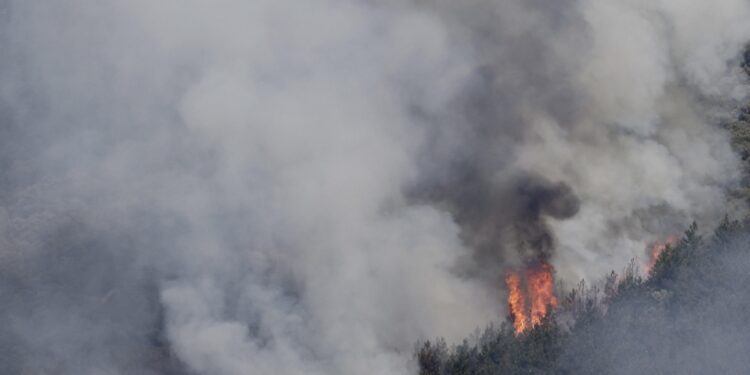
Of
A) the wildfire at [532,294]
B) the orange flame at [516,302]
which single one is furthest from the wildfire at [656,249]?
the orange flame at [516,302]

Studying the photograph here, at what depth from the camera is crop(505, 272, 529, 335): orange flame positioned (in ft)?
233

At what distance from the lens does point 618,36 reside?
285ft

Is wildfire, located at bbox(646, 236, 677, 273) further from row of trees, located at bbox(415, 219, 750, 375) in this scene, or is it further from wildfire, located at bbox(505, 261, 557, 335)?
wildfire, located at bbox(505, 261, 557, 335)

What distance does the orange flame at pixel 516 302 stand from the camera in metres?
71.1

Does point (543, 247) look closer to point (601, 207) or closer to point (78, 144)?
point (601, 207)

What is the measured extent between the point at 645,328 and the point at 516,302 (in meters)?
11.0

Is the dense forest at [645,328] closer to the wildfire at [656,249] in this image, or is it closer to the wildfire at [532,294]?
the wildfire at [532,294]

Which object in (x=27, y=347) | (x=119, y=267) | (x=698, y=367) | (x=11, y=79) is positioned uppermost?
(x=11, y=79)

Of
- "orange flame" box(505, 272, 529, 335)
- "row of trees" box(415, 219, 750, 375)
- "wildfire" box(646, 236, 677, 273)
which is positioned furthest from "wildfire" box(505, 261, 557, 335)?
"wildfire" box(646, 236, 677, 273)

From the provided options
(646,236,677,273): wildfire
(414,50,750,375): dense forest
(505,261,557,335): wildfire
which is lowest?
(414,50,750,375): dense forest

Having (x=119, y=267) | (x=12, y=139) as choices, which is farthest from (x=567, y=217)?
(x=12, y=139)

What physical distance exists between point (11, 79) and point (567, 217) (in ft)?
168

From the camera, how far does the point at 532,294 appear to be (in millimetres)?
72812

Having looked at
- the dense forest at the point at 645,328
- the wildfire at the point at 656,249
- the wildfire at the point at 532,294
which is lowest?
the dense forest at the point at 645,328
